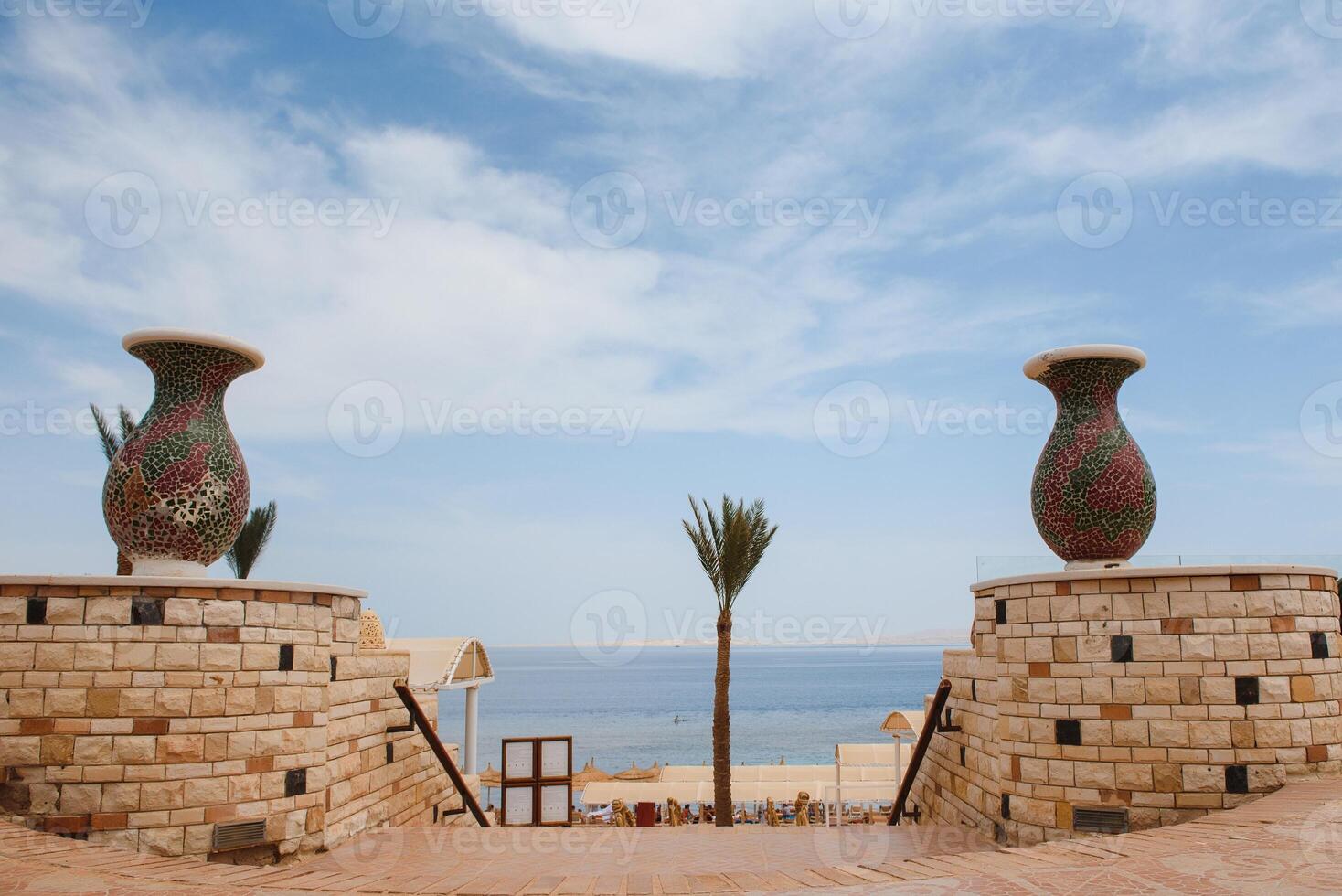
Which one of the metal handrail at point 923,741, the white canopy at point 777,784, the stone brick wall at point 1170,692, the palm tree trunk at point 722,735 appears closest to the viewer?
the stone brick wall at point 1170,692

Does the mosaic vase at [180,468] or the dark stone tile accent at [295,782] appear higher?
the mosaic vase at [180,468]

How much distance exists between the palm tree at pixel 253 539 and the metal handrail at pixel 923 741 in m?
12.9

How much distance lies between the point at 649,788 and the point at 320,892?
17.3m

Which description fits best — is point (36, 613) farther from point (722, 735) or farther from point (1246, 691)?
point (722, 735)

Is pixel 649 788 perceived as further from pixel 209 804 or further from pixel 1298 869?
pixel 1298 869

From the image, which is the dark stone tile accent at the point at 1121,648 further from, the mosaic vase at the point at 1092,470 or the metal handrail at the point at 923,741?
the metal handrail at the point at 923,741

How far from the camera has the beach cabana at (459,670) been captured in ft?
54.6

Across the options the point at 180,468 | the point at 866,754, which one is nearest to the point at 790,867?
the point at 180,468

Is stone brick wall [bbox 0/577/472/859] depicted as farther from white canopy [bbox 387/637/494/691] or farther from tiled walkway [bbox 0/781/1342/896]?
white canopy [bbox 387/637/494/691]

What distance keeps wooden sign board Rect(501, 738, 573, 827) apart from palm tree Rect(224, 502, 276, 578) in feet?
29.7

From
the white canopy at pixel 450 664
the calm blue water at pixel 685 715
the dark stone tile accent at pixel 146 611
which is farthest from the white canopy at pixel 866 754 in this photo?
the calm blue water at pixel 685 715

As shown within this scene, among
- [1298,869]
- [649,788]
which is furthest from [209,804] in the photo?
[649,788]

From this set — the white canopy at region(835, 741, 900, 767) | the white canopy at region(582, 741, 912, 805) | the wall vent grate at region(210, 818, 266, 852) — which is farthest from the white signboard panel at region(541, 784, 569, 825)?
the white canopy at region(582, 741, 912, 805)

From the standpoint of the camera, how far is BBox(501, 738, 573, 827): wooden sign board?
11.2 m
